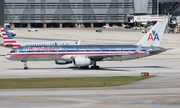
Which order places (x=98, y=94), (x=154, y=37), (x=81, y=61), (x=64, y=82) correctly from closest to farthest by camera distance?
1. (x=98, y=94)
2. (x=64, y=82)
3. (x=81, y=61)
4. (x=154, y=37)

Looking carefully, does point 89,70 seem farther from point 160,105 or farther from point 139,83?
point 160,105

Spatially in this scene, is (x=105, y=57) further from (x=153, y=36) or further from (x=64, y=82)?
(x=64, y=82)

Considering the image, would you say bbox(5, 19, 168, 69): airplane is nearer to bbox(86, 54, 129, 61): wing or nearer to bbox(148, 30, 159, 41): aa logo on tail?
bbox(86, 54, 129, 61): wing

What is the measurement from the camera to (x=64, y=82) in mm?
46125

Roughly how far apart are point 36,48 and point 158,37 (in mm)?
15111

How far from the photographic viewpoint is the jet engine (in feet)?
195

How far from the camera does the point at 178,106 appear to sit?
31.4 m

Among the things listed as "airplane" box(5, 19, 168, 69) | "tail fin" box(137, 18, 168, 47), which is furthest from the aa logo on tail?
"airplane" box(5, 19, 168, 69)

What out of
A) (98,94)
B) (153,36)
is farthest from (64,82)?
(153,36)

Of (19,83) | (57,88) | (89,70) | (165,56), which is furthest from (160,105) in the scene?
(165,56)

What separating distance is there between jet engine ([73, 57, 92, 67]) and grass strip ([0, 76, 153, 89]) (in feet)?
31.3

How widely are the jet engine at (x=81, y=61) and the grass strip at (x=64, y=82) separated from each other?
9537mm

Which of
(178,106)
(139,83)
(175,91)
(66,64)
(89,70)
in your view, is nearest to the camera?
(178,106)

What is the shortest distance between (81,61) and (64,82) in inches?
541
